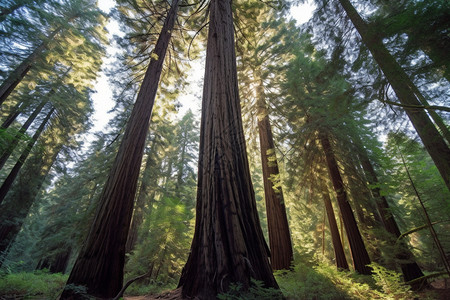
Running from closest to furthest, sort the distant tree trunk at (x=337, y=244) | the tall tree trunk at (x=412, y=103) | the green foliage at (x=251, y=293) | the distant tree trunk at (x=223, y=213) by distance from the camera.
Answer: the green foliage at (x=251, y=293)
the distant tree trunk at (x=223, y=213)
the tall tree trunk at (x=412, y=103)
the distant tree trunk at (x=337, y=244)

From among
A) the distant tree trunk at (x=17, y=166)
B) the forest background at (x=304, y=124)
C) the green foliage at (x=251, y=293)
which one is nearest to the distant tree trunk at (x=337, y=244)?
the forest background at (x=304, y=124)

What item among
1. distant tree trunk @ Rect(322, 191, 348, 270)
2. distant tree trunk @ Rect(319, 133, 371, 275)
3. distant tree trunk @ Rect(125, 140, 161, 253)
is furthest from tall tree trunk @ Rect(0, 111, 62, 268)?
distant tree trunk @ Rect(322, 191, 348, 270)

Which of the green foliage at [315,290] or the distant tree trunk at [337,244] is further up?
the distant tree trunk at [337,244]

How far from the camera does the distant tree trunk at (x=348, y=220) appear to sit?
547 centimetres

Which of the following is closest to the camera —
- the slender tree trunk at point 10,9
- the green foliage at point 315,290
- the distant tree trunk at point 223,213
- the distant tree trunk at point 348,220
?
the distant tree trunk at point 223,213

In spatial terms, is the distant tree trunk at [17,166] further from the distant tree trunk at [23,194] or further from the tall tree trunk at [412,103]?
the tall tree trunk at [412,103]

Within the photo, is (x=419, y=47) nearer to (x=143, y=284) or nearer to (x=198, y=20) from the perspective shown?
(x=198, y=20)

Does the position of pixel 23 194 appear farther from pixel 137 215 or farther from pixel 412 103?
pixel 412 103

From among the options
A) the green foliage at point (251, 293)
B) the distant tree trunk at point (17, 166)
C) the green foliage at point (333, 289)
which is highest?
the distant tree trunk at point (17, 166)

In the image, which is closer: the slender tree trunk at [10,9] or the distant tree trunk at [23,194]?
the slender tree trunk at [10,9]

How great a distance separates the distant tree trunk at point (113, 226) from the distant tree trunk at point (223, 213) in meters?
1.44

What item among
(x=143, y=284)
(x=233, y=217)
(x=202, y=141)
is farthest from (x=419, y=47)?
(x=143, y=284)

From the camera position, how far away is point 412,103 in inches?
139

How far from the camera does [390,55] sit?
11.4 ft
